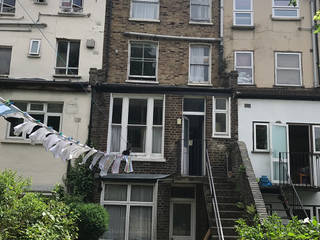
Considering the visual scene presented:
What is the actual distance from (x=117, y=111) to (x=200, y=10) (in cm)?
580

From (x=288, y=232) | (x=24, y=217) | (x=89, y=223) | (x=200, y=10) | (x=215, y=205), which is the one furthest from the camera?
(x=200, y=10)

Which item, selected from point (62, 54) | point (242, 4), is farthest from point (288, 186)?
point (62, 54)

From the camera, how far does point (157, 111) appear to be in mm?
13922

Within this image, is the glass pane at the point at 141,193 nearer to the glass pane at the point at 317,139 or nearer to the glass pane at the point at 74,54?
the glass pane at the point at 74,54

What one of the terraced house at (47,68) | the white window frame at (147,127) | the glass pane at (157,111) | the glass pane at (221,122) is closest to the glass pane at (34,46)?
the terraced house at (47,68)

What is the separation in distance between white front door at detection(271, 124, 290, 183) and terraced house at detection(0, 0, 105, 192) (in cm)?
734

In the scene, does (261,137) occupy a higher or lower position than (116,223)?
higher

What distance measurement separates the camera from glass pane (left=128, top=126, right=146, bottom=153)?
44.7ft

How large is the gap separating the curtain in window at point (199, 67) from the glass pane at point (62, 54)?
17.5ft

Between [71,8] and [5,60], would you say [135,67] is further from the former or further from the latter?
[5,60]

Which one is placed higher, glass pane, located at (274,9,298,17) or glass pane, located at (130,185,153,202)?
glass pane, located at (274,9,298,17)

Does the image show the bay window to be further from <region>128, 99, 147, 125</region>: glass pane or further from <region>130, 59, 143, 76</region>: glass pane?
<region>130, 59, 143, 76</region>: glass pane

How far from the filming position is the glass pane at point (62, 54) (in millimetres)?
14203

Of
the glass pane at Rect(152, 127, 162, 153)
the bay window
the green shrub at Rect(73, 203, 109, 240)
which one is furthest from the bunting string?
the glass pane at Rect(152, 127, 162, 153)
